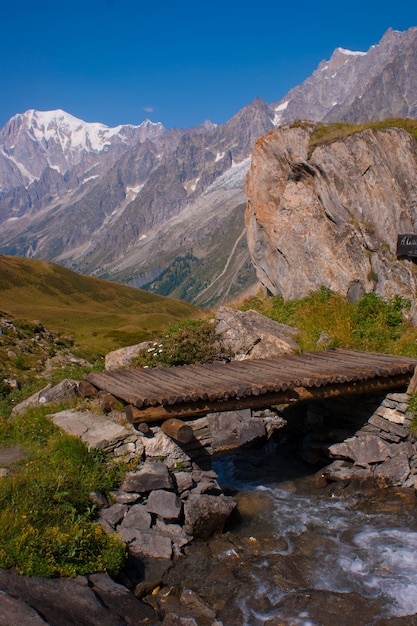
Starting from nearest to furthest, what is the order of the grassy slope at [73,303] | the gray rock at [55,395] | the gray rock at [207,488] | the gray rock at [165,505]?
the gray rock at [165,505], the gray rock at [207,488], the gray rock at [55,395], the grassy slope at [73,303]

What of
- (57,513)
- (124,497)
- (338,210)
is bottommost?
(124,497)

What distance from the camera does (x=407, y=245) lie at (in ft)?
78.6

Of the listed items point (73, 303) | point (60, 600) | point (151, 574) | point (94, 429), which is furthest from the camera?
point (73, 303)

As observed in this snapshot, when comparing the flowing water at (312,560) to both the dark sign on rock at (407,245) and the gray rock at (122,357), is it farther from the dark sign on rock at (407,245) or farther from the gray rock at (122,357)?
the dark sign on rock at (407,245)

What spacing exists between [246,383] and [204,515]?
398 centimetres

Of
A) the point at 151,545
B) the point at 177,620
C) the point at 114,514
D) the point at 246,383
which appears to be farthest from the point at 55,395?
the point at 177,620

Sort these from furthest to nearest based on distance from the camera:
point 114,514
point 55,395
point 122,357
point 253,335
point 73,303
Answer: point 73,303
point 122,357
point 253,335
point 55,395
point 114,514

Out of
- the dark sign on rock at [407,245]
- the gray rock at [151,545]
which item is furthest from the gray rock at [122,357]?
the dark sign on rock at [407,245]

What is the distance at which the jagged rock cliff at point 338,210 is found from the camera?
81.1 ft

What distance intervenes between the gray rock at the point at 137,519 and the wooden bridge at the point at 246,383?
231 centimetres

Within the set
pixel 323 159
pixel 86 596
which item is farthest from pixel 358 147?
pixel 86 596

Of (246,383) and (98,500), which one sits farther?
(246,383)

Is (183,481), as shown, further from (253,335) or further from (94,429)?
(253,335)

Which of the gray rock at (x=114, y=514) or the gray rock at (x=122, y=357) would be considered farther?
the gray rock at (x=122, y=357)
